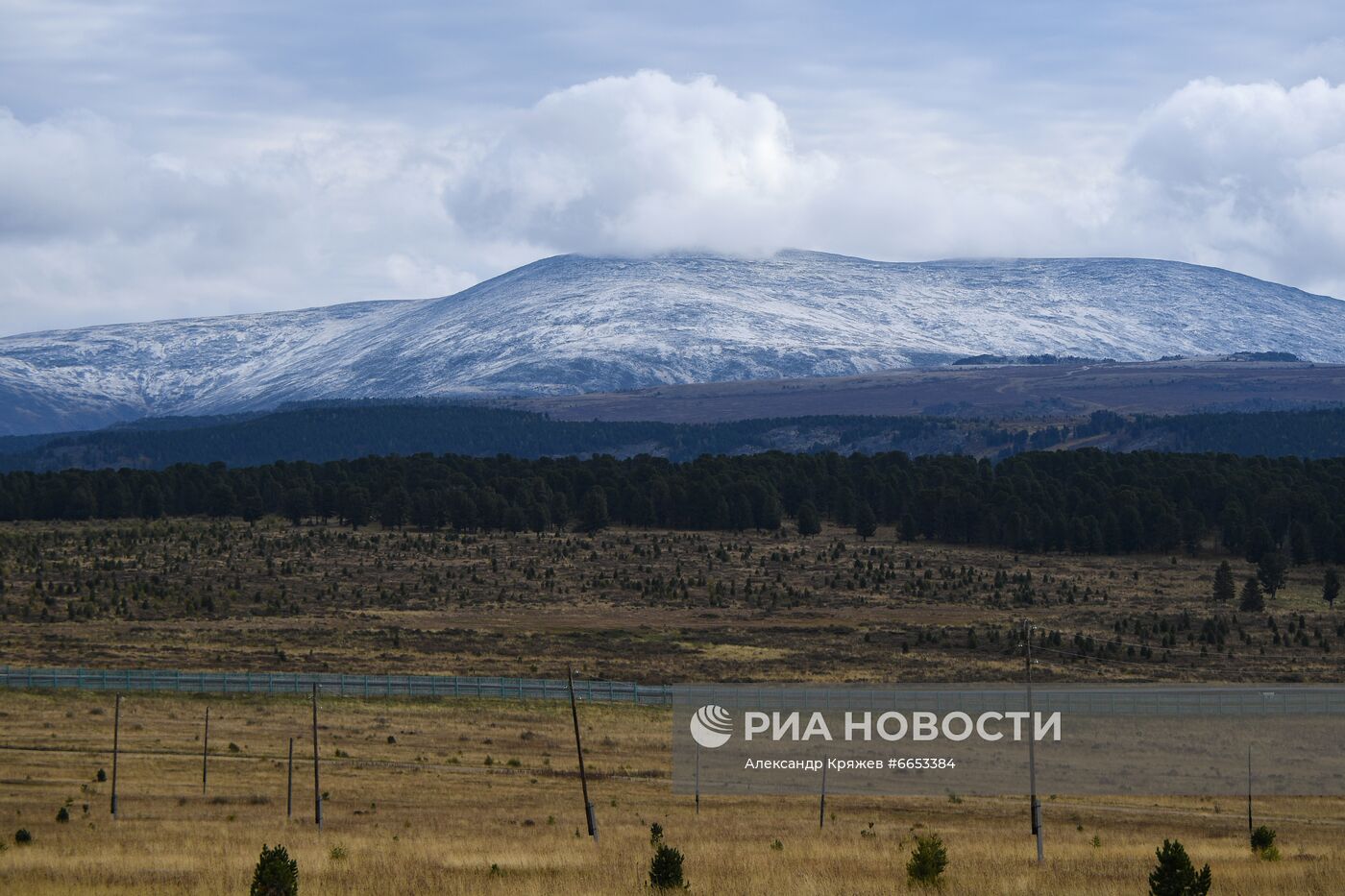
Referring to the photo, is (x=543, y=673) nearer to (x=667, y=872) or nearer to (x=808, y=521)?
(x=667, y=872)

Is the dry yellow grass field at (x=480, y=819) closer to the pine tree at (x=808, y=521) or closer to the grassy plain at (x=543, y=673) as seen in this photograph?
the grassy plain at (x=543, y=673)

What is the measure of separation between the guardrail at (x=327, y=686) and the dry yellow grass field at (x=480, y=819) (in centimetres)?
182

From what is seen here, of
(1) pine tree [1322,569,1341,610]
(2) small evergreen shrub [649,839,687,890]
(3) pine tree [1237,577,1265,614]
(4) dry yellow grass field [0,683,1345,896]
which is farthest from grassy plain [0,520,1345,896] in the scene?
(1) pine tree [1322,569,1341,610]

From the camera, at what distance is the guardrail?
8694 centimetres

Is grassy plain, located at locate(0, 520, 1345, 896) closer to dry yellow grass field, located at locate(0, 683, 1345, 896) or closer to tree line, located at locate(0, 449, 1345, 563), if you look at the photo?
dry yellow grass field, located at locate(0, 683, 1345, 896)

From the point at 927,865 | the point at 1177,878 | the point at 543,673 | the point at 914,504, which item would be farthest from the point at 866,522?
the point at 1177,878

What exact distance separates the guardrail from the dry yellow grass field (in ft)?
5.97

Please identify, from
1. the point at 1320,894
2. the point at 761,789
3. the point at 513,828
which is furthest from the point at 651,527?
the point at 1320,894

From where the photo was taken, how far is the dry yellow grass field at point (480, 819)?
3856cm

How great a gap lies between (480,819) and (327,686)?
35.7 meters

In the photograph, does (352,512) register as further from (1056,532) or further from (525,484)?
(1056,532)

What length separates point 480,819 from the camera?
179 feet

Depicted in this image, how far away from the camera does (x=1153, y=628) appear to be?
12031 cm

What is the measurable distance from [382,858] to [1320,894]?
22.2 metres
